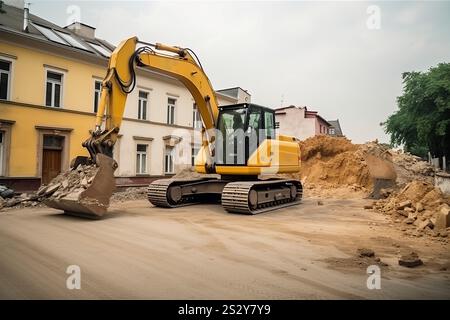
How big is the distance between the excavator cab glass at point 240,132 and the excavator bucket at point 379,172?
6.91 meters

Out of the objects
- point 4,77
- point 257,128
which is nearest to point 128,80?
point 257,128

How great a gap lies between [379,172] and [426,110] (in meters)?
14.3

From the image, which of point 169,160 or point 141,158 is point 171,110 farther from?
point 141,158

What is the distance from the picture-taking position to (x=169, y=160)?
22062mm

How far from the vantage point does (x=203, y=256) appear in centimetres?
483

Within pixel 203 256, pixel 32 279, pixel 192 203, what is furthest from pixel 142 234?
pixel 192 203

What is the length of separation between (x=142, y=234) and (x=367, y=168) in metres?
14.5

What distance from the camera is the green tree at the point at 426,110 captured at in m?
23.6

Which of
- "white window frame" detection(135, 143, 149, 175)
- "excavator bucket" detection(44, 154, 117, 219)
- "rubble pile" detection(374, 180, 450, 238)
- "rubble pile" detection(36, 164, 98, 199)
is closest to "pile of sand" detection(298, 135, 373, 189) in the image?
"rubble pile" detection(374, 180, 450, 238)

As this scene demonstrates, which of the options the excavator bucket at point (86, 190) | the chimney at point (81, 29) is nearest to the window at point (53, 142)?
the chimney at point (81, 29)

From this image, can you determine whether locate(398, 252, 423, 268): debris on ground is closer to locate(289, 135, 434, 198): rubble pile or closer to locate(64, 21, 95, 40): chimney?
locate(289, 135, 434, 198): rubble pile

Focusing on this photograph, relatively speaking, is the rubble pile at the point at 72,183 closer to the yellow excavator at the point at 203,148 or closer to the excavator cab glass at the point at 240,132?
the yellow excavator at the point at 203,148

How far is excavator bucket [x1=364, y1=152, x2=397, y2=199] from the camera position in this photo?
45.6 ft

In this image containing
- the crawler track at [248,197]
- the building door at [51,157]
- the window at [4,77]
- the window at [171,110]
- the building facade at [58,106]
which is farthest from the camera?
the window at [171,110]
